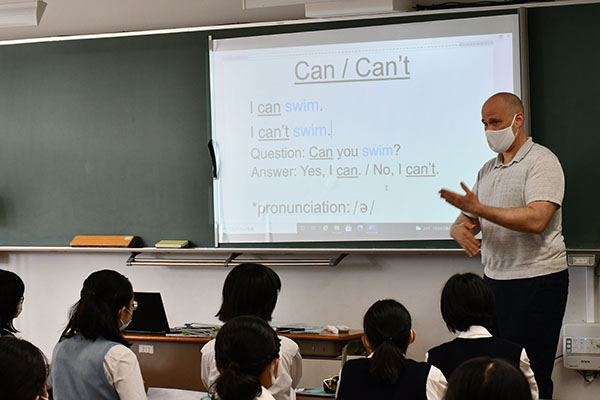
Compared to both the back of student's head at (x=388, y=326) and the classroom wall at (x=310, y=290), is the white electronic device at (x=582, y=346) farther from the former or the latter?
the back of student's head at (x=388, y=326)

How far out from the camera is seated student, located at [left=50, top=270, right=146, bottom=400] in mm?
2768

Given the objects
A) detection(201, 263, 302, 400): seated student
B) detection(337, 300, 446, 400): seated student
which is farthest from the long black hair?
detection(337, 300, 446, 400): seated student

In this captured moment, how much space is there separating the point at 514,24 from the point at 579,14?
0.37m

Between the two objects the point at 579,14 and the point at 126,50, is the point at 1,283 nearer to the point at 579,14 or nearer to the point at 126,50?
the point at 126,50

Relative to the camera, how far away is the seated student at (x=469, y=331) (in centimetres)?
275

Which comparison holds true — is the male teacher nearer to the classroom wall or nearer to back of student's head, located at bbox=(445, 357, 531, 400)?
the classroom wall

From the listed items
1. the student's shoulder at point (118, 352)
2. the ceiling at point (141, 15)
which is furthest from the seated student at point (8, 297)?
the ceiling at point (141, 15)

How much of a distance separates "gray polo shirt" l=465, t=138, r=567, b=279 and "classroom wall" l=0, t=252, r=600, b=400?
1.21 m

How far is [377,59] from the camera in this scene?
4.91m

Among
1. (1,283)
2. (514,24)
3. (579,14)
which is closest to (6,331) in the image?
(1,283)

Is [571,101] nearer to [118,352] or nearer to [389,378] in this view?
[389,378]

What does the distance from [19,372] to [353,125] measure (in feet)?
11.2

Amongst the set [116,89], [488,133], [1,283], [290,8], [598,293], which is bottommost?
[598,293]

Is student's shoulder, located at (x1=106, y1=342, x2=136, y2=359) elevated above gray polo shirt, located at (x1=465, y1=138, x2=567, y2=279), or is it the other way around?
gray polo shirt, located at (x1=465, y1=138, x2=567, y2=279)
